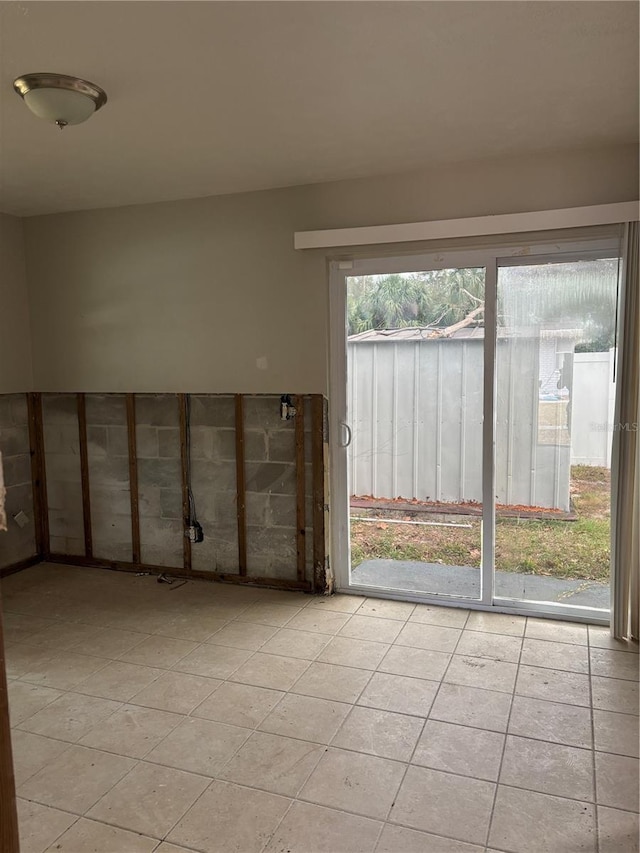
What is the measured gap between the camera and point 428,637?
343 centimetres

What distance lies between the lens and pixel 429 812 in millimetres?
2107

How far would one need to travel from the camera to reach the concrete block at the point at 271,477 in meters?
4.12

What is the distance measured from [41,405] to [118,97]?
9.45 ft

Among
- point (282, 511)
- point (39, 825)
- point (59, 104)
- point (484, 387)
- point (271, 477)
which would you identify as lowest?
point (39, 825)

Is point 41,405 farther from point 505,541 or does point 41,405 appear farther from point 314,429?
point 505,541

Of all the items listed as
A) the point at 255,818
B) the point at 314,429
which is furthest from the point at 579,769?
the point at 314,429

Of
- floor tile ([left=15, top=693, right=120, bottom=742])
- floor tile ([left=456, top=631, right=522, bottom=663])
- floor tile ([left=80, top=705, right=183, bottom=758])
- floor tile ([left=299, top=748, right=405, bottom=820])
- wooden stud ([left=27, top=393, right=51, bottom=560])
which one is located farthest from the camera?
wooden stud ([left=27, top=393, right=51, bottom=560])

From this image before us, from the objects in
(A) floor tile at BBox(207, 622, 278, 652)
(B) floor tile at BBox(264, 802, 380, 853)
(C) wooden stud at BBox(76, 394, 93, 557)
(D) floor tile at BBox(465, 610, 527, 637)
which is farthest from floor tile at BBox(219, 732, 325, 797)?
(C) wooden stud at BBox(76, 394, 93, 557)

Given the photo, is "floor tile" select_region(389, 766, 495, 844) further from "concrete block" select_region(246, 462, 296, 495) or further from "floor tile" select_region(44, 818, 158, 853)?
"concrete block" select_region(246, 462, 296, 495)

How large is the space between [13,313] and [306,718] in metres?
3.66

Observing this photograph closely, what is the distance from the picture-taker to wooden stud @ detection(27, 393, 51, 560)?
4789 mm

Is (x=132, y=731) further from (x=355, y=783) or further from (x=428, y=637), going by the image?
(x=428, y=637)

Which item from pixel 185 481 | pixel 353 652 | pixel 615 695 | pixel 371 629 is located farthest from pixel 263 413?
pixel 615 695

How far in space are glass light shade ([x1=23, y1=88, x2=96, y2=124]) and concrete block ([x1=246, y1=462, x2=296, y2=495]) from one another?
2334 millimetres
